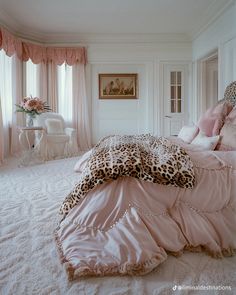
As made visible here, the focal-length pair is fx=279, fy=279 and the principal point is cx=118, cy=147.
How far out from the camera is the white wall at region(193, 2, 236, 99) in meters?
4.23

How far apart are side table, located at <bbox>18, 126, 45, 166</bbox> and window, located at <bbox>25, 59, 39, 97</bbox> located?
54.7 inches

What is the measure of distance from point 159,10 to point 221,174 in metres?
3.86

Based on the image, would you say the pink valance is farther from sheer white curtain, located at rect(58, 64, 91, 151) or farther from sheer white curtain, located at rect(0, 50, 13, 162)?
sheer white curtain, located at rect(0, 50, 13, 162)

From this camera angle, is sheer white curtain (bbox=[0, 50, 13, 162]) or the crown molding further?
sheer white curtain (bbox=[0, 50, 13, 162])

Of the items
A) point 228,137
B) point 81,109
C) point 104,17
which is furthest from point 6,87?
point 228,137

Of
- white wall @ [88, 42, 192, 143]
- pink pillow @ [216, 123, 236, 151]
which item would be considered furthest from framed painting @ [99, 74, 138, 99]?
pink pillow @ [216, 123, 236, 151]

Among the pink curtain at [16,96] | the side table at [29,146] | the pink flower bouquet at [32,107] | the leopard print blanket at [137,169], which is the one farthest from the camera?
the pink curtain at [16,96]

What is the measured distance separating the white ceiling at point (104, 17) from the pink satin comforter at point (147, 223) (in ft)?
11.6

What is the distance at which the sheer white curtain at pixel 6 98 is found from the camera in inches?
207

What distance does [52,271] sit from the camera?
5.02ft

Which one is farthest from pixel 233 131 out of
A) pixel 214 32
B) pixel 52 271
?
pixel 214 32

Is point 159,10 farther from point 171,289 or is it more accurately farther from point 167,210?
point 171,289

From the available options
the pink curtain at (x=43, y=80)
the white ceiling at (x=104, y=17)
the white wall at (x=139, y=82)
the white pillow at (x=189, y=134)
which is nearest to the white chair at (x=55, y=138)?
the pink curtain at (x=43, y=80)

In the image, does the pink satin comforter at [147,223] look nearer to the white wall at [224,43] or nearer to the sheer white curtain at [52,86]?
the white wall at [224,43]
